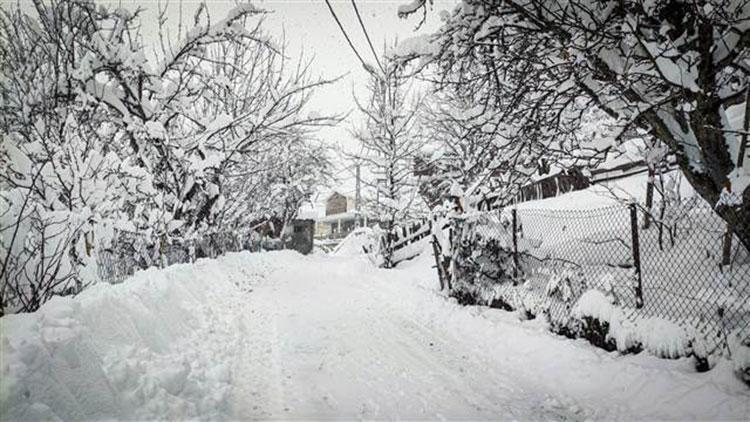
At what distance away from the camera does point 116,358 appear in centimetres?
247

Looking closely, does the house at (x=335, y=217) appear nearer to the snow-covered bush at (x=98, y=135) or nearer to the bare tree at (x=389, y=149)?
the bare tree at (x=389, y=149)

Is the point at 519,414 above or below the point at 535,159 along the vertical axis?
below

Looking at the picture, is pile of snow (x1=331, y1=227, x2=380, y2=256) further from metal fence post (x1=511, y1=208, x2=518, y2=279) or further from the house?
the house

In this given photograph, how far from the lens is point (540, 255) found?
6.24 meters

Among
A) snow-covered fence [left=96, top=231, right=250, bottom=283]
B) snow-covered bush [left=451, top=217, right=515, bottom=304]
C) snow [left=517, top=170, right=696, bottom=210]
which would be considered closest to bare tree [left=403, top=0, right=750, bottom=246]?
snow-covered bush [left=451, top=217, right=515, bottom=304]

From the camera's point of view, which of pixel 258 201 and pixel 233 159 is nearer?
pixel 233 159

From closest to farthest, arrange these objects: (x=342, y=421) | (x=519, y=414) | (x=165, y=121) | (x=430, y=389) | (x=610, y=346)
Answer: (x=342, y=421) → (x=519, y=414) → (x=430, y=389) → (x=610, y=346) → (x=165, y=121)

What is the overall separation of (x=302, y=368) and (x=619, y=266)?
14.9 feet

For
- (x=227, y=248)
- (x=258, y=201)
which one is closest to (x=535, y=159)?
(x=227, y=248)

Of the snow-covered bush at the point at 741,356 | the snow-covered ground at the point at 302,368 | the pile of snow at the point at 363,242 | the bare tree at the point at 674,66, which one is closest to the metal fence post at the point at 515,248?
the snow-covered ground at the point at 302,368

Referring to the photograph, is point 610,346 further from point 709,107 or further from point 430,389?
point 709,107

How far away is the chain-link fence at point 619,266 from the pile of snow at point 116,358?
4.44 m

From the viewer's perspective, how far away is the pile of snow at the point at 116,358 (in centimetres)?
185

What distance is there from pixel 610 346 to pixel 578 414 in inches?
55.3
